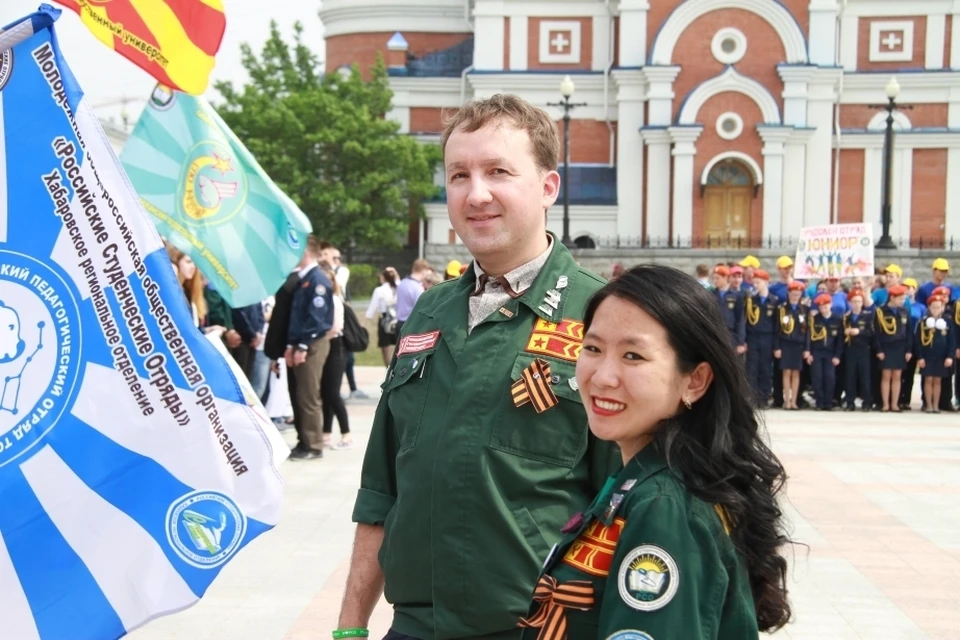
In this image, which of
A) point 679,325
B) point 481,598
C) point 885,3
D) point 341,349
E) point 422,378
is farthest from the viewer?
point 885,3

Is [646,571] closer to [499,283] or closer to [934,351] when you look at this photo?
[499,283]

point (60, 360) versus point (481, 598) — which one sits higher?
point (60, 360)

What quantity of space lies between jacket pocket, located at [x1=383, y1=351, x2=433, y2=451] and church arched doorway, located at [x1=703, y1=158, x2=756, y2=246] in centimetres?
4392

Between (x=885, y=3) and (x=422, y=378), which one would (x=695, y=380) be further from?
(x=885, y=3)

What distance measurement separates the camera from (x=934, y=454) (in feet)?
42.7

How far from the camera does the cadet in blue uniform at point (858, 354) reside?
18328 mm

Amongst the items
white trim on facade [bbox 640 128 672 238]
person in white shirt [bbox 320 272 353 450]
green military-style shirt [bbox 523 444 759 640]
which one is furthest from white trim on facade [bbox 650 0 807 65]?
green military-style shirt [bbox 523 444 759 640]

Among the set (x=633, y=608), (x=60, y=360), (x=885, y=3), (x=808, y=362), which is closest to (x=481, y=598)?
(x=633, y=608)

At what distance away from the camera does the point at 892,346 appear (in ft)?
59.7

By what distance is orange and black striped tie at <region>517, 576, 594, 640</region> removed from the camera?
225 centimetres

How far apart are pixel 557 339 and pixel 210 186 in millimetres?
6308

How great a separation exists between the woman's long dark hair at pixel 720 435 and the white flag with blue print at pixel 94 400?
1456 mm

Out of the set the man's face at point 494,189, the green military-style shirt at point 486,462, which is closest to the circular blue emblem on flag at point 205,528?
the green military-style shirt at point 486,462

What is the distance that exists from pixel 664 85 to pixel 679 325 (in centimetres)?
4570
